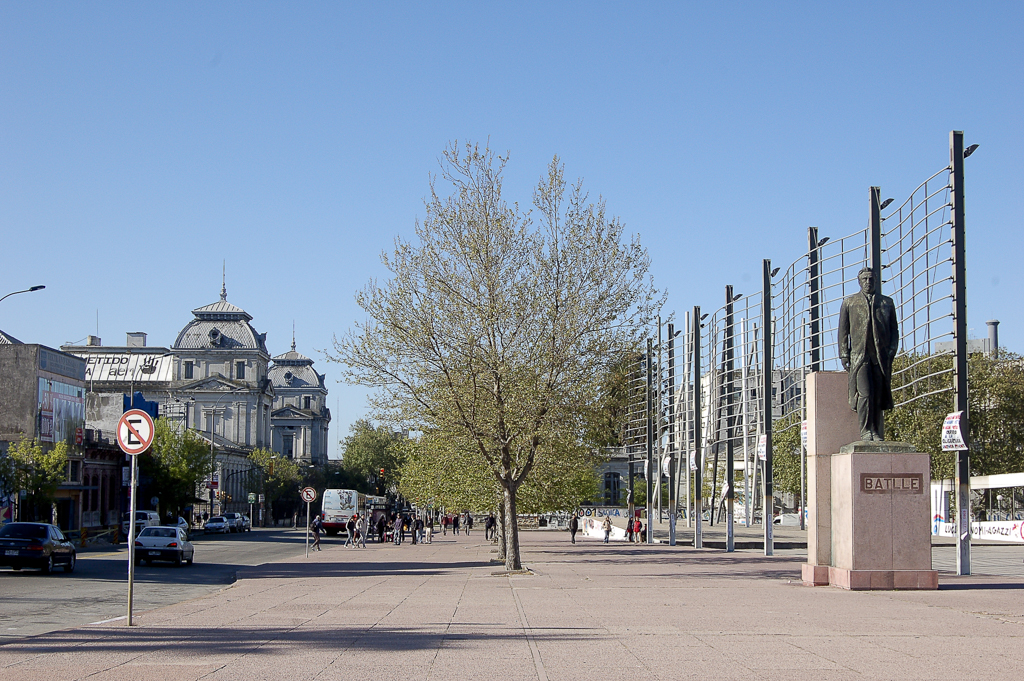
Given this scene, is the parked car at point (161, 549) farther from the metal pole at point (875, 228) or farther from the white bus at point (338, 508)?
the white bus at point (338, 508)

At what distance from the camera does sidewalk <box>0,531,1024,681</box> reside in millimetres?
10672

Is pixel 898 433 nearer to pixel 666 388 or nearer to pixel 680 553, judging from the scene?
pixel 666 388

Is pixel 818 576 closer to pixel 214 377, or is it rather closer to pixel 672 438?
pixel 672 438

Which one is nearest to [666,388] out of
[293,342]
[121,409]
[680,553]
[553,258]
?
[680,553]

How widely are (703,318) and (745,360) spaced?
23.4ft

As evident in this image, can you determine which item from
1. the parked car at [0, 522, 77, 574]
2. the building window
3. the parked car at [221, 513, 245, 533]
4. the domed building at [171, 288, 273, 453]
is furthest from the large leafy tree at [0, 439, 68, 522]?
the building window

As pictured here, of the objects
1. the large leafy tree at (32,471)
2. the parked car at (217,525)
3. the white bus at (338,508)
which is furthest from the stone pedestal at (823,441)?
the parked car at (217,525)

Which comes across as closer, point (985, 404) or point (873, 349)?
point (873, 349)

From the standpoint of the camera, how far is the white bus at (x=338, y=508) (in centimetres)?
7269

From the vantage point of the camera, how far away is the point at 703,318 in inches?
1720

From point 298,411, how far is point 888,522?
488ft

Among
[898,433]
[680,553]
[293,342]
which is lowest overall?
[680,553]

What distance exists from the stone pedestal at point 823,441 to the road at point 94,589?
13.2m

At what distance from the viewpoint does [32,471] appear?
54.0 meters
